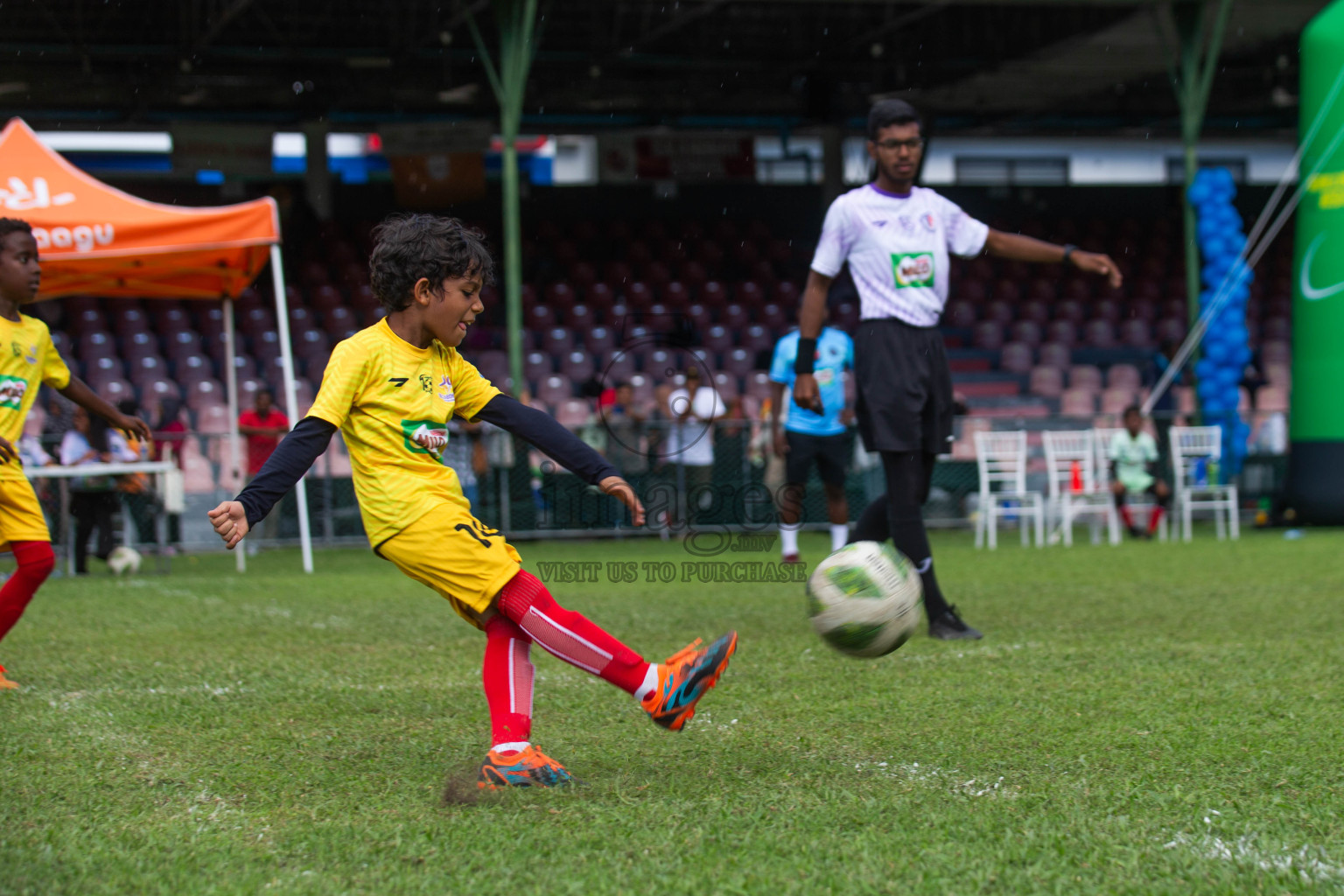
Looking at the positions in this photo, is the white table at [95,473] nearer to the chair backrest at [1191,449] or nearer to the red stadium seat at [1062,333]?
the chair backrest at [1191,449]

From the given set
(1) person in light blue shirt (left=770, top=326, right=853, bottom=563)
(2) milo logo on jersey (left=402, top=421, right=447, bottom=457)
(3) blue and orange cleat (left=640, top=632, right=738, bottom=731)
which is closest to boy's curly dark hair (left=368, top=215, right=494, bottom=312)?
(2) milo logo on jersey (left=402, top=421, right=447, bottom=457)

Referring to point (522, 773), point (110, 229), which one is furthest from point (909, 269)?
point (110, 229)

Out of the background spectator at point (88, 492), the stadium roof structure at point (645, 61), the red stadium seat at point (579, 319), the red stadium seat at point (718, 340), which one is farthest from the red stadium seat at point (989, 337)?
the background spectator at point (88, 492)

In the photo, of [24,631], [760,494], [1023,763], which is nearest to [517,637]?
[1023,763]

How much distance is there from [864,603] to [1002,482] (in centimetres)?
1091

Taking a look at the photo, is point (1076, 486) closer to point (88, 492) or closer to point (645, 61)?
point (88, 492)

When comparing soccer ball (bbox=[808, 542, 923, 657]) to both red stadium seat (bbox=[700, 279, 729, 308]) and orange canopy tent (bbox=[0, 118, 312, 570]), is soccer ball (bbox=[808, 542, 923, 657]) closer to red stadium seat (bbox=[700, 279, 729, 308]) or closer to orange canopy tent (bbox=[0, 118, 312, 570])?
orange canopy tent (bbox=[0, 118, 312, 570])

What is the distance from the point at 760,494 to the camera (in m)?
13.7

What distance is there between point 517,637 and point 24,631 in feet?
15.4

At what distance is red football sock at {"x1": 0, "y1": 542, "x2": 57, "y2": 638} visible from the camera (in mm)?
5035

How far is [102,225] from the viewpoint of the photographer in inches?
376

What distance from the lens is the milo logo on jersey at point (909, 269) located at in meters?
5.70

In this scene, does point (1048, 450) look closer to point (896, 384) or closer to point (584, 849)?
point (896, 384)

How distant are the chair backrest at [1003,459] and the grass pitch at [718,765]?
6.15 metres
